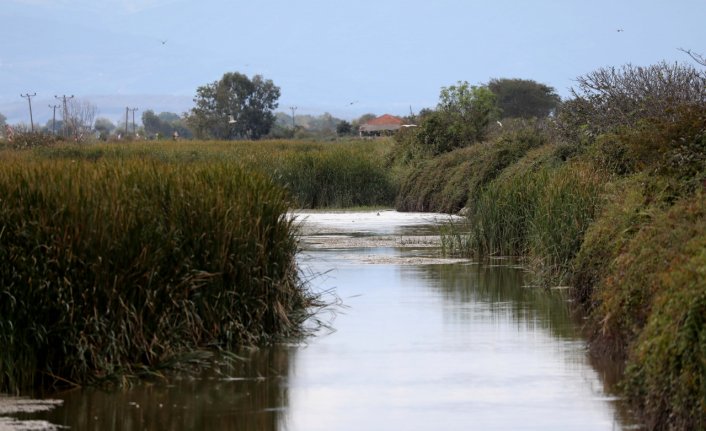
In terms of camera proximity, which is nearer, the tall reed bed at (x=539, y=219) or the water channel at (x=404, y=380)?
the water channel at (x=404, y=380)

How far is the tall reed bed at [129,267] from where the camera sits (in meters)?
12.9

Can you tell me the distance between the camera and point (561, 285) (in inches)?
811

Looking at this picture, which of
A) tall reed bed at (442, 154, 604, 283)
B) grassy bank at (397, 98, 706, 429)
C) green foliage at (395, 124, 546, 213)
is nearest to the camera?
grassy bank at (397, 98, 706, 429)

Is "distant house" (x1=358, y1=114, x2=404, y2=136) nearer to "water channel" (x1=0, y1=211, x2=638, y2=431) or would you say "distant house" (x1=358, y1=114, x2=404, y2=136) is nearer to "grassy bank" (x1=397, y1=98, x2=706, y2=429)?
"grassy bank" (x1=397, y1=98, x2=706, y2=429)

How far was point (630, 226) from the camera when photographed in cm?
1534

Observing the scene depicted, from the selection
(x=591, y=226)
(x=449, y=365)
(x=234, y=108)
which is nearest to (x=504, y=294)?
(x=591, y=226)

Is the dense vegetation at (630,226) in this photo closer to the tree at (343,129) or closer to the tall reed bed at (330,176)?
the tall reed bed at (330,176)

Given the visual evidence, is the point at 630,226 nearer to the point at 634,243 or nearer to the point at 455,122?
the point at 634,243

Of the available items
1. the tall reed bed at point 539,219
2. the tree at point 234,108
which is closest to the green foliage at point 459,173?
the tall reed bed at point 539,219

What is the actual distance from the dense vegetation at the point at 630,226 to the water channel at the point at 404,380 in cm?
57

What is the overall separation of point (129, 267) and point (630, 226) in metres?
5.63

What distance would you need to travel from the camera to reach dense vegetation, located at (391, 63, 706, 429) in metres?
10.3

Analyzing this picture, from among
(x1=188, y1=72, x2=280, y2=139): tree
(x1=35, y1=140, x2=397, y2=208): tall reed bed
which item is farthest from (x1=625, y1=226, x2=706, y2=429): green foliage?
(x1=188, y1=72, x2=280, y2=139): tree

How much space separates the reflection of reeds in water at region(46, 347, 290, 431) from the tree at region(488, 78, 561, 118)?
103 meters
